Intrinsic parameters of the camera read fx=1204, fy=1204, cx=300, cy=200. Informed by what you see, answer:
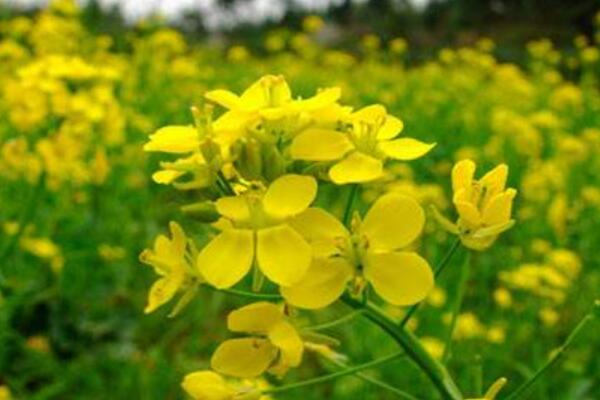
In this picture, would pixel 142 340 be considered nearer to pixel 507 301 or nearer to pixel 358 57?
pixel 507 301

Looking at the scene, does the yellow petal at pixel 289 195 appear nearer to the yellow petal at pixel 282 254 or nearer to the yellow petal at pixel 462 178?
the yellow petal at pixel 282 254

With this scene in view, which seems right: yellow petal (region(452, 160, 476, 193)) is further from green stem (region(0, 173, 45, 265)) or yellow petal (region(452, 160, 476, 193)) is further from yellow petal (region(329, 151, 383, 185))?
green stem (region(0, 173, 45, 265))

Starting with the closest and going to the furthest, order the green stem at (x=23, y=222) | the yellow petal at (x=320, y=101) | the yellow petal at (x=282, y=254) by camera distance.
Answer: the yellow petal at (x=282, y=254) → the yellow petal at (x=320, y=101) → the green stem at (x=23, y=222)

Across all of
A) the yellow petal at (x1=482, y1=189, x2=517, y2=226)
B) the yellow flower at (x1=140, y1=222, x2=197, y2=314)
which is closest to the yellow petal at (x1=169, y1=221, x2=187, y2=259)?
the yellow flower at (x1=140, y1=222, x2=197, y2=314)

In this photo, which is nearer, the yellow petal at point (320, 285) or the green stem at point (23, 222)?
the yellow petal at point (320, 285)

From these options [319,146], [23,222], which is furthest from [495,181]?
[23,222]

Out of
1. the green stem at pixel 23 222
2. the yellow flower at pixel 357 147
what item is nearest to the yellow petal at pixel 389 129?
the yellow flower at pixel 357 147

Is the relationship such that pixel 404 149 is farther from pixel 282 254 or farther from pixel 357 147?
pixel 282 254

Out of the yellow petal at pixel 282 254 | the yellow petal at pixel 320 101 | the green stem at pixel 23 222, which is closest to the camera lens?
the yellow petal at pixel 282 254
